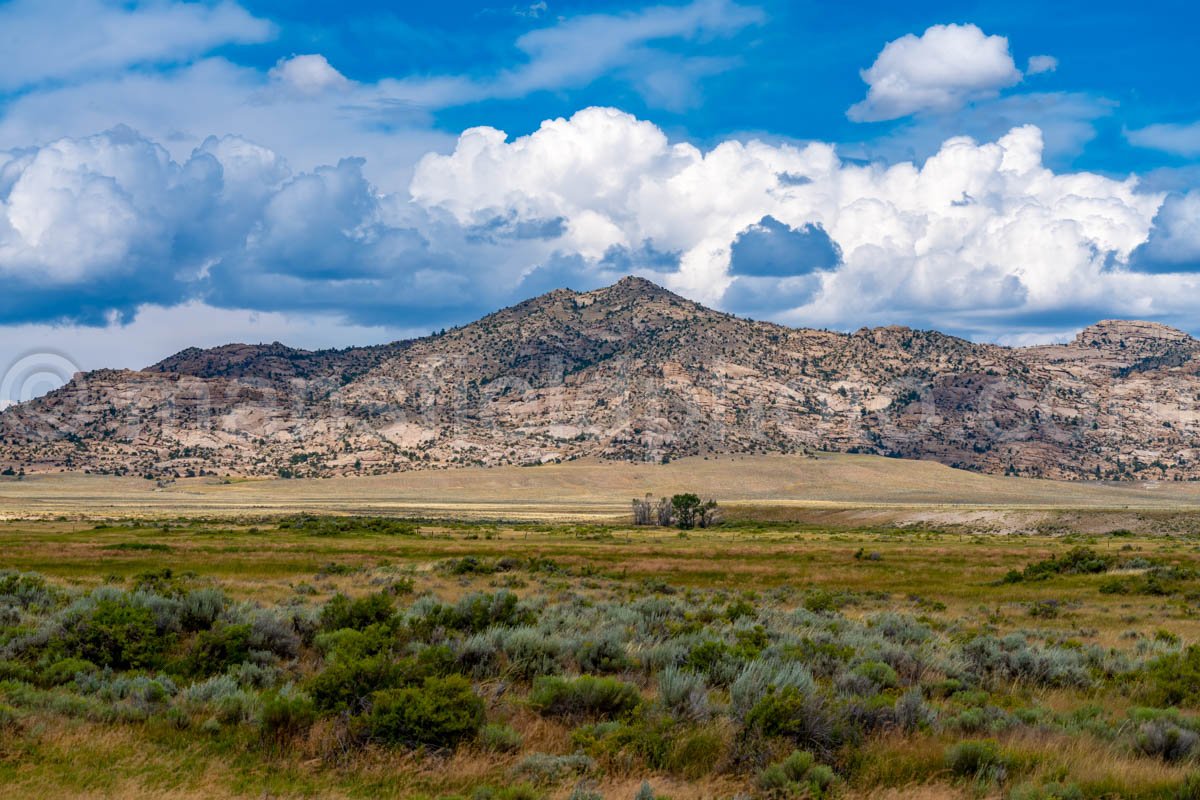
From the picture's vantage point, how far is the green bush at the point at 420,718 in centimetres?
981

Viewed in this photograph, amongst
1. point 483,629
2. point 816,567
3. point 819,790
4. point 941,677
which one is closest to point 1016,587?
point 816,567

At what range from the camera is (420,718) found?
9.89 metres

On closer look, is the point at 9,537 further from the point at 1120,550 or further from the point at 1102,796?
the point at 1120,550

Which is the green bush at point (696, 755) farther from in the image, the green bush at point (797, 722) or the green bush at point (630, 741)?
the green bush at point (797, 722)

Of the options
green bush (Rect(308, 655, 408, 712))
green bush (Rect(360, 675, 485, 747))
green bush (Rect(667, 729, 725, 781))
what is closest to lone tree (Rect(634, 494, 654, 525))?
green bush (Rect(308, 655, 408, 712))

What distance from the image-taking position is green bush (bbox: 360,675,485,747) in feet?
32.2

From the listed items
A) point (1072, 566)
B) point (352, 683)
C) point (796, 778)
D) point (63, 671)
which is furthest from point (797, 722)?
point (1072, 566)

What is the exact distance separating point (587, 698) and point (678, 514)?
324ft

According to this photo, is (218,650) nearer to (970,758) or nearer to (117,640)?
(117,640)

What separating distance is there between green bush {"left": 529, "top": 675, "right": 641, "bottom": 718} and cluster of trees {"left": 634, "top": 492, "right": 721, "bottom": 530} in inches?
3734

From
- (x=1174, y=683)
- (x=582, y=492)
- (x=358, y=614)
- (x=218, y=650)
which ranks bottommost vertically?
(x=582, y=492)

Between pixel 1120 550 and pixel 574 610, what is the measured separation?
41634mm

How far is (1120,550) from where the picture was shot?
4906 cm

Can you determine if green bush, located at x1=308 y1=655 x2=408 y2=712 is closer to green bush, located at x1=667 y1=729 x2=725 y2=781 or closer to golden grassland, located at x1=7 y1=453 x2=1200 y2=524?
green bush, located at x1=667 y1=729 x2=725 y2=781
